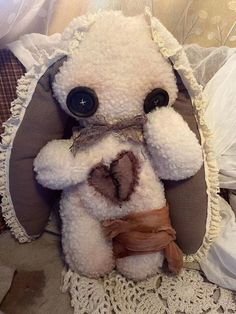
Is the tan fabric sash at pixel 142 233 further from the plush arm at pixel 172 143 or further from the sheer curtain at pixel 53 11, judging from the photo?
the sheer curtain at pixel 53 11

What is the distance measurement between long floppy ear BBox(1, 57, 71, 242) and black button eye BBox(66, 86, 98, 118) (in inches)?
2.4

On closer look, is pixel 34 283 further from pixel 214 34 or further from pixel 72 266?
pixel 214 34

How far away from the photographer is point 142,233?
0.76 metres

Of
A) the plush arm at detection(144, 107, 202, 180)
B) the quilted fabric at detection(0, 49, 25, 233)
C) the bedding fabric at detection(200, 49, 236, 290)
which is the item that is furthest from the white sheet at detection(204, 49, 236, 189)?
the quilted fabric at detection(0, 49, 25, 233)

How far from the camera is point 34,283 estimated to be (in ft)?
2.63

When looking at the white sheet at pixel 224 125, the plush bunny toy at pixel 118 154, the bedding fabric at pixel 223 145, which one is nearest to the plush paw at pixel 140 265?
the plush bunny toy at pixel 118 154

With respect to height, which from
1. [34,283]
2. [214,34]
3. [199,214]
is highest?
[214,34]

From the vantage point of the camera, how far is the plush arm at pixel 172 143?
0.73m

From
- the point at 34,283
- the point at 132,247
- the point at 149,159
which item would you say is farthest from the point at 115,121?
the point at 34,283

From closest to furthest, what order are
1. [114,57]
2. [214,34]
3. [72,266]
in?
[114,57] → [72,266] → [214,34]

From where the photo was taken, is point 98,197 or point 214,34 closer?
point 98,197

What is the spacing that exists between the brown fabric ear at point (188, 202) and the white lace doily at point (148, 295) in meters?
0.08

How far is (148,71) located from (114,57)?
0.20 ft

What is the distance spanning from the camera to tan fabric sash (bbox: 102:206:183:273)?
2.50ft
